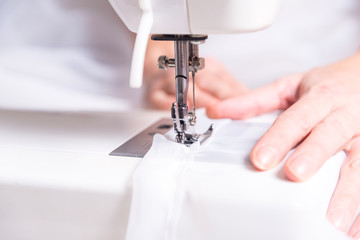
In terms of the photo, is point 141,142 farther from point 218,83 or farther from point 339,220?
point 218,83

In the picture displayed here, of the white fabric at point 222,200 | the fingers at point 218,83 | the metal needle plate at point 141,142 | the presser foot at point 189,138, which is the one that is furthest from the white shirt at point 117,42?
the white fabric at point 222,200

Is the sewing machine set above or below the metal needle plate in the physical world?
above

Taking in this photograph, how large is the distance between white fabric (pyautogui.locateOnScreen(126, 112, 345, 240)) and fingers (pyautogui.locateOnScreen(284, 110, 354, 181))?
1cm

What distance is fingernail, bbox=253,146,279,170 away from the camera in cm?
54

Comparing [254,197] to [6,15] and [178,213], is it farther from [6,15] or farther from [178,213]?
[6,15]

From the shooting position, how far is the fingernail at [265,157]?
0.54 meters

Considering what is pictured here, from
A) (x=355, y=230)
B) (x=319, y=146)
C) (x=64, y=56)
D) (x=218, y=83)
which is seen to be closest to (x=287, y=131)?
(x=319, y=146)

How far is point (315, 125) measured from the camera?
665 millimetres

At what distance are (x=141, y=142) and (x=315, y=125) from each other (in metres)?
0.25

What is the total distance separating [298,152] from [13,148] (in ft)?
1.26

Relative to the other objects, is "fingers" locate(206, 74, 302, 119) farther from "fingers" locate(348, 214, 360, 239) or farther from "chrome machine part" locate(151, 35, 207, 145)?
"fingers" locate(348, 214, 360, 239)

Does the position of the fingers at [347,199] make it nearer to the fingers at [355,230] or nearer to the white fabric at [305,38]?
the fingers at [355,230]

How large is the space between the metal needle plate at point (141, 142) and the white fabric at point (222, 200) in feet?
0.18

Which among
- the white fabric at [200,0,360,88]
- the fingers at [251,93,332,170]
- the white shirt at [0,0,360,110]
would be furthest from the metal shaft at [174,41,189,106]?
the white fabric at [200,0,360,88]
